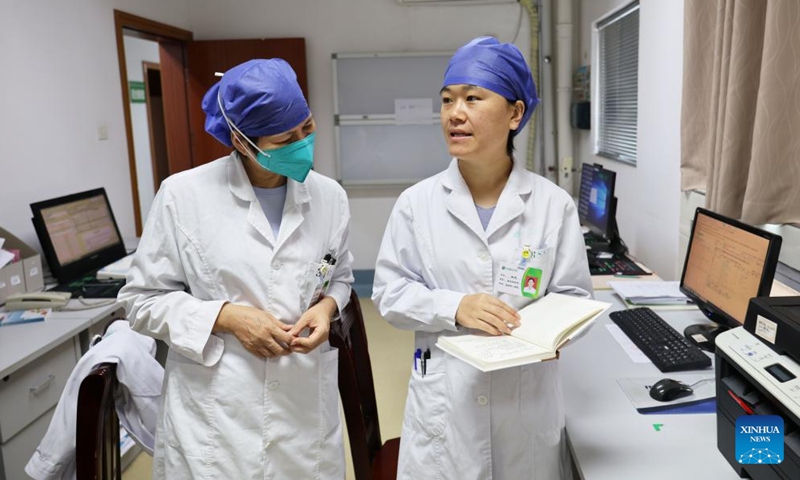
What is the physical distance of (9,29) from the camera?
2.96 meters

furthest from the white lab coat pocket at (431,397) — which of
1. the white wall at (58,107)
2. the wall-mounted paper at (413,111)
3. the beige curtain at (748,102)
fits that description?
the wall-mounted paper at (413,111)

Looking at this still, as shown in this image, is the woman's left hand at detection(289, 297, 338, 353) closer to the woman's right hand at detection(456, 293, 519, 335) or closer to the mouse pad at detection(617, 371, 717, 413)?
the woman's right hand at detection(456, 293, 519, 335)

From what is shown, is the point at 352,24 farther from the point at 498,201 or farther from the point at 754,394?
the point at 754,394

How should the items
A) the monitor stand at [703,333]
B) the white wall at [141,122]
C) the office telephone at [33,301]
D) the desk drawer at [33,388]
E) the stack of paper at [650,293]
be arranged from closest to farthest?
the monitor stand at [703,333] < the desk drawer at [33,388] < the stack of paper at [650,293] < the office telephone at [33,301] < the white wall at [141,122]

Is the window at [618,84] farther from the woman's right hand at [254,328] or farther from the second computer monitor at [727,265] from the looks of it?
the woman's right hand at [254,328]

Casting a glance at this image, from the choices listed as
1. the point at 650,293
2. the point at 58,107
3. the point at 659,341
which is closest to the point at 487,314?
the point at 659,341

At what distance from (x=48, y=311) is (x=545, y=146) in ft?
12.9

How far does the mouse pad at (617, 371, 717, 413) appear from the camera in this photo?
4.91ft

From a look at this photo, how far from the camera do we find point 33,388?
7.13 feet

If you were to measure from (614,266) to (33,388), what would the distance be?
2.50 meters

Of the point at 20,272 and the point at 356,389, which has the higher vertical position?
the point at 20,272

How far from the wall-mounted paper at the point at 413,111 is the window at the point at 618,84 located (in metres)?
1.39

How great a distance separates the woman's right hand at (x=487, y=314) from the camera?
1249 millimetres

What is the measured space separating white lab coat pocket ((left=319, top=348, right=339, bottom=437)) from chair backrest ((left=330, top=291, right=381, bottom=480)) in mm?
70
